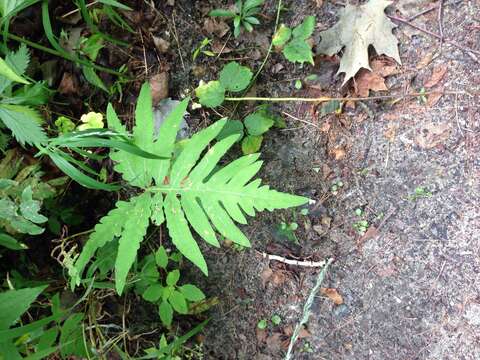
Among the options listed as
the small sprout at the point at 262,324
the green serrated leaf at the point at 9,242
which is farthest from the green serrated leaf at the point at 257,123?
the green serrated leaf at the point at 9,242

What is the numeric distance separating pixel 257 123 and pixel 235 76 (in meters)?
0.29

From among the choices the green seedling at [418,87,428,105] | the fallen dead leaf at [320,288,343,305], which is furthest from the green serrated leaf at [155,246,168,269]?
the green seedling at [418,87,428,105]

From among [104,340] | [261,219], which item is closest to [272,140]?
[261,219]

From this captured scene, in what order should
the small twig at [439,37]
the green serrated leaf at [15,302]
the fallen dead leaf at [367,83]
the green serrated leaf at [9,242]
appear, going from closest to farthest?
the green serrated leaf at [15,302] → the green serrated leaf at [9,242] → the small twig at [439,37] → the fallen dead leaf at [367,83]

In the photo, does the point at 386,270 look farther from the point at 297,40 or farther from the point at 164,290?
the point at 297,40

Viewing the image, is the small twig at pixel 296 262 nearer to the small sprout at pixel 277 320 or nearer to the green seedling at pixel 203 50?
the small sprout at pixel 277 320

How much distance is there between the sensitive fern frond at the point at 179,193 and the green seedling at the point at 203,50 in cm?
67

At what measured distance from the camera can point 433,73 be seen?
2496 millimetres

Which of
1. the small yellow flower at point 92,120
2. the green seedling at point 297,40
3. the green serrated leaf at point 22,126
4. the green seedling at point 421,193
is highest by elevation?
the green serrated leaf at point 22,126

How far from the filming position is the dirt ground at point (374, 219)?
8.10 ft

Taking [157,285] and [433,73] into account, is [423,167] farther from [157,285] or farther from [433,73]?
[157,285]

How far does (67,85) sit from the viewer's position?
2688 millimetres

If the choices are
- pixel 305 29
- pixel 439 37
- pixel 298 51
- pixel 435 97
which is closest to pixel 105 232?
pixel 298 51

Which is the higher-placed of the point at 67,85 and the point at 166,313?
the point at 67,85
